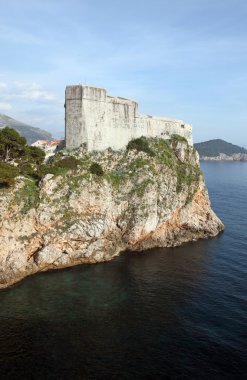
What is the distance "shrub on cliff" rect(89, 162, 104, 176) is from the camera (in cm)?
4784

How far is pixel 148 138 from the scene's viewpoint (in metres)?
58.7

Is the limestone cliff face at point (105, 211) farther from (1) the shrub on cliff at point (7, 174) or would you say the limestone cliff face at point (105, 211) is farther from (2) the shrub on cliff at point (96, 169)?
(1) the shrub on cliff at point (7, 174)

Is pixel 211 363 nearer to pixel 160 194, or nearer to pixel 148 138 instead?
pixel 160 194

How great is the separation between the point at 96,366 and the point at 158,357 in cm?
473

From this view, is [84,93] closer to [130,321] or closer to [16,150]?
[16,150]

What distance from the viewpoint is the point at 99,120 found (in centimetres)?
5106

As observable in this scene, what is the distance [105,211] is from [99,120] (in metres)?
14.6

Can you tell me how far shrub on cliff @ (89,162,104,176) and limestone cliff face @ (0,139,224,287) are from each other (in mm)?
631

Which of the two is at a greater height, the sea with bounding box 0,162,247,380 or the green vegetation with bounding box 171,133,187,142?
the green vegetation with bounding box 171,133,187,142

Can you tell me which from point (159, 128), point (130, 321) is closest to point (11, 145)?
point (159, 128)

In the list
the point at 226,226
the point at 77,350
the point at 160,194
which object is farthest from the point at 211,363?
the point at 226,226

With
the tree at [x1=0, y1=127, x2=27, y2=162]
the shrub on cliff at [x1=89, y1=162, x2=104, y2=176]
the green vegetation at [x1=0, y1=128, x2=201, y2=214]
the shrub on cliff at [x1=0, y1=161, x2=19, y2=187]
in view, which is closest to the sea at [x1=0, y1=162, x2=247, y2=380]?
the green vegetation at [x1=0, y1=128, x2=201, y2=214]

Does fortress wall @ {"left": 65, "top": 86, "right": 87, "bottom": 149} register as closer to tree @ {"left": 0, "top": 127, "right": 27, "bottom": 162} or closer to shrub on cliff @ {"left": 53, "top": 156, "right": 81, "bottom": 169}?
shrub on cliff @ {"left": 53, "top": 156, "right": 81, "bottom": 169}

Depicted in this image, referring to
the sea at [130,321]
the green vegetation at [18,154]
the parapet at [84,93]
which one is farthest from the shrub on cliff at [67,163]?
the sea at [130,321]
